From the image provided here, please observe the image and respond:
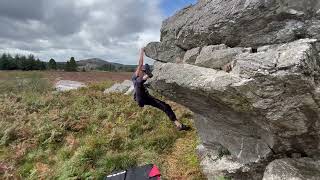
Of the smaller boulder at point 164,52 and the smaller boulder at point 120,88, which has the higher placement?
the smaller boulder at point 164,52

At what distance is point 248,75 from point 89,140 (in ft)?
26.5

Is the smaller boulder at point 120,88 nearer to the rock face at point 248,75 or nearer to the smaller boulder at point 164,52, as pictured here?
the smaller boulder at point 164,52

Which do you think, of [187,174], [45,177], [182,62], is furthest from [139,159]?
[182,62]

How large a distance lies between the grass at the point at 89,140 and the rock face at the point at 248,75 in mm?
2236

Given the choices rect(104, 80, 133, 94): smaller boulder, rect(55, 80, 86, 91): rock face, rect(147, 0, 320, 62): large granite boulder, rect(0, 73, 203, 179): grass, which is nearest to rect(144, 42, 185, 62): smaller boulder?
rect(147, 0, 320, 62): large granite boulder

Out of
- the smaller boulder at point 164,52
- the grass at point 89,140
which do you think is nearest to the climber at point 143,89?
the smaller boulder at point 164,52

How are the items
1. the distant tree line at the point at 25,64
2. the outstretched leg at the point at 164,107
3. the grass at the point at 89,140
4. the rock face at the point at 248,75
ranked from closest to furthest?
1. the rock face at the point at 248,75
2. the grass at the point at 89,140
3. the outstretched leg at the point at 164,107
4. the distant tree line at the point at 25,64

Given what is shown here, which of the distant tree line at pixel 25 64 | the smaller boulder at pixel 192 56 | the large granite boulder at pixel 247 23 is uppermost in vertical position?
the large granite boulder at pixel 247 23

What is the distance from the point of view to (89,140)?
13906 mm

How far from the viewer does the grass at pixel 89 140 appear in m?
12.2

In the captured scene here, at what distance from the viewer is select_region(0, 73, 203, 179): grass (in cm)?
1216

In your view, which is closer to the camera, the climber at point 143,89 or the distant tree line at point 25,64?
the climber at point 143,89

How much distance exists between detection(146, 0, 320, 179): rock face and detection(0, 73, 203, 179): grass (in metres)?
2.24

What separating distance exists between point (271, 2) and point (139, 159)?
651 cm
